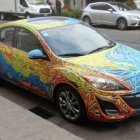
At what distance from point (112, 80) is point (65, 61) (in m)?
0.95

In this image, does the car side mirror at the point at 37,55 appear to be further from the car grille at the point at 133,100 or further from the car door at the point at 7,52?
the car grille at the point at 133,100

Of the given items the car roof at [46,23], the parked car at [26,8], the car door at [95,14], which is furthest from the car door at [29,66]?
the parked car at [26,8]

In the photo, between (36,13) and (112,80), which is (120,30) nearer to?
(36,13)

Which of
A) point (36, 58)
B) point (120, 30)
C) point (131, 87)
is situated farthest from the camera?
point (120, 30)

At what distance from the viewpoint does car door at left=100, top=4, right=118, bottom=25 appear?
21109mm

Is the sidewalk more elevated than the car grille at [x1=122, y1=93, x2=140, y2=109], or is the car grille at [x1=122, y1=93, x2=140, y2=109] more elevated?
the car grille at [x1=122, y1=93, x2=140, y2=109]

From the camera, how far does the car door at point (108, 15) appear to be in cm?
2111

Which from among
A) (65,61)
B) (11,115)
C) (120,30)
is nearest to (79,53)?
(65,61)

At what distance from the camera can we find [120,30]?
20.3 meters

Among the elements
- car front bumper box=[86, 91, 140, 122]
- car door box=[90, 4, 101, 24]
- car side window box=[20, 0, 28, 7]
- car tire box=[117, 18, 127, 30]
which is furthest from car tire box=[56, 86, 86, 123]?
car side window box=[20, 0, 28, 7]

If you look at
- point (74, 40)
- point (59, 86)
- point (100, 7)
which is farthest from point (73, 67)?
point (100, 7)

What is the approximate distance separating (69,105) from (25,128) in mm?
825

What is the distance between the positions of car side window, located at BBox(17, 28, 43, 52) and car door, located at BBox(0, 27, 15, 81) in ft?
0.75

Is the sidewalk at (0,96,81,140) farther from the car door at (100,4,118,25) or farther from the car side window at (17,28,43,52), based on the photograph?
the car door at (100,4,118,25)
